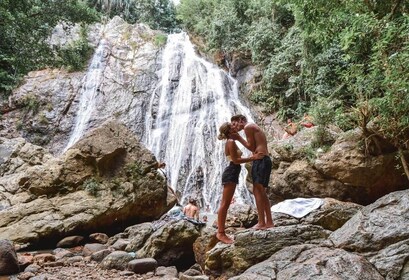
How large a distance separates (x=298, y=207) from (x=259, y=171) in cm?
237

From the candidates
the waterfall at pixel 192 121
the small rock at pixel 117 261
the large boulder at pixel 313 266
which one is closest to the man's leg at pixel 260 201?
the large boulder at pixel 313 266

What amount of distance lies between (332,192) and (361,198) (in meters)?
0.76

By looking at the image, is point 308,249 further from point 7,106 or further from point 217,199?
point 7,106

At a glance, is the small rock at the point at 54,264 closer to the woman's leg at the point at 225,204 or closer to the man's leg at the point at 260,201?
the woman's leg at the point at 225,204

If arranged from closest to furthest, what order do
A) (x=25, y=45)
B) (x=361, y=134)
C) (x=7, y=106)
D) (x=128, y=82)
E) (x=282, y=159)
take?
(x=25, y=45), (x=361, y=134), (x=282, y=159), (x=7, y=106), (x=128, y=82)

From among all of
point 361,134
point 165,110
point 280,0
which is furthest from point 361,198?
point 165,110

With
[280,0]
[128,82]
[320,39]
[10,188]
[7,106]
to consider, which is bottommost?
[10,188]

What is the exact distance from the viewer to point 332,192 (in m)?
9.19

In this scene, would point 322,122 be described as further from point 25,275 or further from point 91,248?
point 25,275

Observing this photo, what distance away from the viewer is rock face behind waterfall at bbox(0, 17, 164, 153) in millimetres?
16859

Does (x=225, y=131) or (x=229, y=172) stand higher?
(x=225, y=131)

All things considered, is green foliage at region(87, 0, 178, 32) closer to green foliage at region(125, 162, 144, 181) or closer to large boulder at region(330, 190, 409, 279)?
green foliage at region(125, 162, 144, 181)

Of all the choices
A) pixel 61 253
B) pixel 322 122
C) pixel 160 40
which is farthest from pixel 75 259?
pixel 160 40

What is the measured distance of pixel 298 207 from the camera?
260 inches
